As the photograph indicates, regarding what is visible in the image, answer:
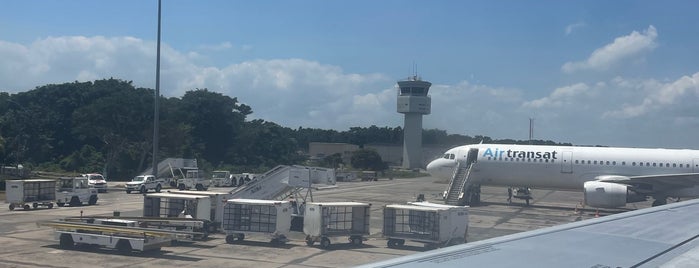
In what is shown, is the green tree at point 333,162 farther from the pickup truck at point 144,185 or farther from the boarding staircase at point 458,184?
the boarding staircase at point 458,184

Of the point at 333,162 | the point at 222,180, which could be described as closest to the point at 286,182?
the point at 222,180

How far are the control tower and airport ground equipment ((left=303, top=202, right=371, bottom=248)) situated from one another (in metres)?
107

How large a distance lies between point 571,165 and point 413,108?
316 ft

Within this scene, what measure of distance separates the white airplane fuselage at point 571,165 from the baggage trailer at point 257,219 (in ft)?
62.1

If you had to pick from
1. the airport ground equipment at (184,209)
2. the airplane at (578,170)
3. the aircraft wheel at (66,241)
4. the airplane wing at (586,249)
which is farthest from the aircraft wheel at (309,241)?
the airplane at (578,170)

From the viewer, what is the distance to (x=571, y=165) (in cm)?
3584

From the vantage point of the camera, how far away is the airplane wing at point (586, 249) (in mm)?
5539

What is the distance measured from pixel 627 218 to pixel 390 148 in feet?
447

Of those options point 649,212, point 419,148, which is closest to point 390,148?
point 419,148

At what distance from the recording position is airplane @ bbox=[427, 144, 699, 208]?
3412 cm

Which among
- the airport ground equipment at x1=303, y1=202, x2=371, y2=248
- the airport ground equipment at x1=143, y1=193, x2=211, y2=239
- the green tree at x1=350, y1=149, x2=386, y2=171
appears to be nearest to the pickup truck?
the airport ground equipment at x1=143, y1=193, x2=211, y2=239

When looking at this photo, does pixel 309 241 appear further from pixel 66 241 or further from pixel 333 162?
pixel 333 162

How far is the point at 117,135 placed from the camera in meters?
67.6

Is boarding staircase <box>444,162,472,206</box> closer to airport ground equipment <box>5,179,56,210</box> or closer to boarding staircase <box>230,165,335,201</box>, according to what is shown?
boarding staircase <box>230,165,335,201</box>
